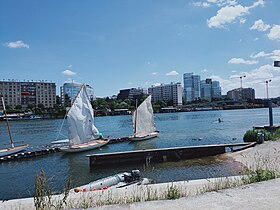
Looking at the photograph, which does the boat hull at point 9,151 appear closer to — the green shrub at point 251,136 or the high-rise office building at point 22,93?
the green shrub at point 251,136

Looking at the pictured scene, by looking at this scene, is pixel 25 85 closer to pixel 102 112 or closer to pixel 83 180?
pixel 102 112

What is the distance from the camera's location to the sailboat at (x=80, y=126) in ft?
99.3

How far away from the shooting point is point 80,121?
31.0 metres

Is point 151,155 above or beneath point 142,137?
above

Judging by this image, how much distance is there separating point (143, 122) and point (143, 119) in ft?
3.02

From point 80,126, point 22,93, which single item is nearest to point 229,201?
point 80,126

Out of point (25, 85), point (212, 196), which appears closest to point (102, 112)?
point (25, 85)

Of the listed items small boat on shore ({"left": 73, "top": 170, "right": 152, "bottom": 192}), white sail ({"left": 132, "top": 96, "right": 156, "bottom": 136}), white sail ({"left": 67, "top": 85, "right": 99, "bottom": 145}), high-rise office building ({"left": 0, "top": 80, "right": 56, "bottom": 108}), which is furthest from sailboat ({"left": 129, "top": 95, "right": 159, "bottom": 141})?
high-rise office building ({"left": 0, "top": 80, "right": 56, "bottom": 108})

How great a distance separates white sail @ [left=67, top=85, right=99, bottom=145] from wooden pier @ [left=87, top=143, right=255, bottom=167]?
10.1 m

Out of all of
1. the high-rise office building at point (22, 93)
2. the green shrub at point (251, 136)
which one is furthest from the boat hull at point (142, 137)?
the high-rise office building at point (22, 93)

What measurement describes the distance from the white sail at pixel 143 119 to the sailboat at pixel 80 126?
9669mm

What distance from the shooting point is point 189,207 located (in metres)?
5.08

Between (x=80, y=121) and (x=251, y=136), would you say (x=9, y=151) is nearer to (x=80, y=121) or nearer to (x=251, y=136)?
(x=80, y=121)

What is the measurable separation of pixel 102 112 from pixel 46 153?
150 meters
